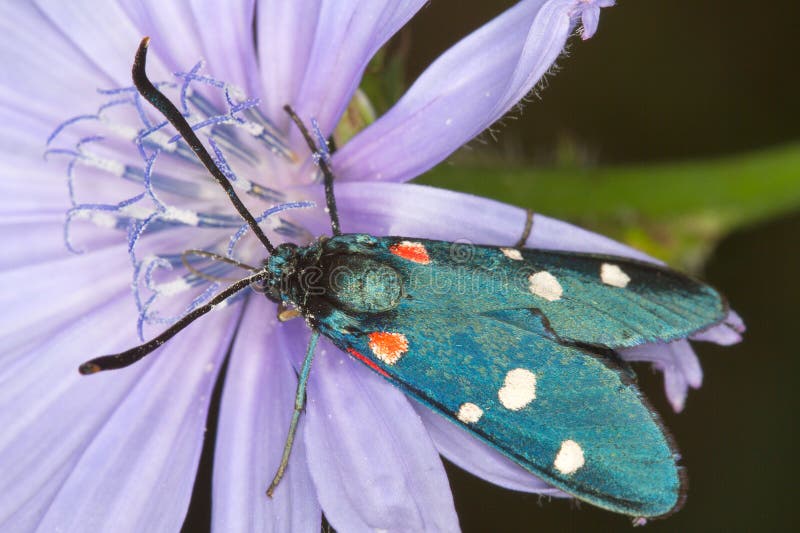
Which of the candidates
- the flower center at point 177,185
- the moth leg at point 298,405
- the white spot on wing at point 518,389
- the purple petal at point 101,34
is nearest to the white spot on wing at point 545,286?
the white spot on wing at point 518,389

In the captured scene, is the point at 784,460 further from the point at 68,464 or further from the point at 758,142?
the point at 68,464

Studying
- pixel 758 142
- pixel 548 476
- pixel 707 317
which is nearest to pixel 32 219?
pixel 548 476

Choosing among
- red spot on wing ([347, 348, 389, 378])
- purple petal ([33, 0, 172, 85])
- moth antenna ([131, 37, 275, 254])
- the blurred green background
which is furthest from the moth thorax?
the blurred green background

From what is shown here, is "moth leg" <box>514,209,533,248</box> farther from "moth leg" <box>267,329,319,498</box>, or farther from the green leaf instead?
the green leaf

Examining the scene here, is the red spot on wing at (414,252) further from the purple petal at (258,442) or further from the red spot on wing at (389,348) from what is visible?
the purple petal at (258,442)

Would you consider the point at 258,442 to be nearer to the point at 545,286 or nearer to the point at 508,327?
the point at 508,327

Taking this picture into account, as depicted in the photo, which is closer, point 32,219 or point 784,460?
point 32,219
